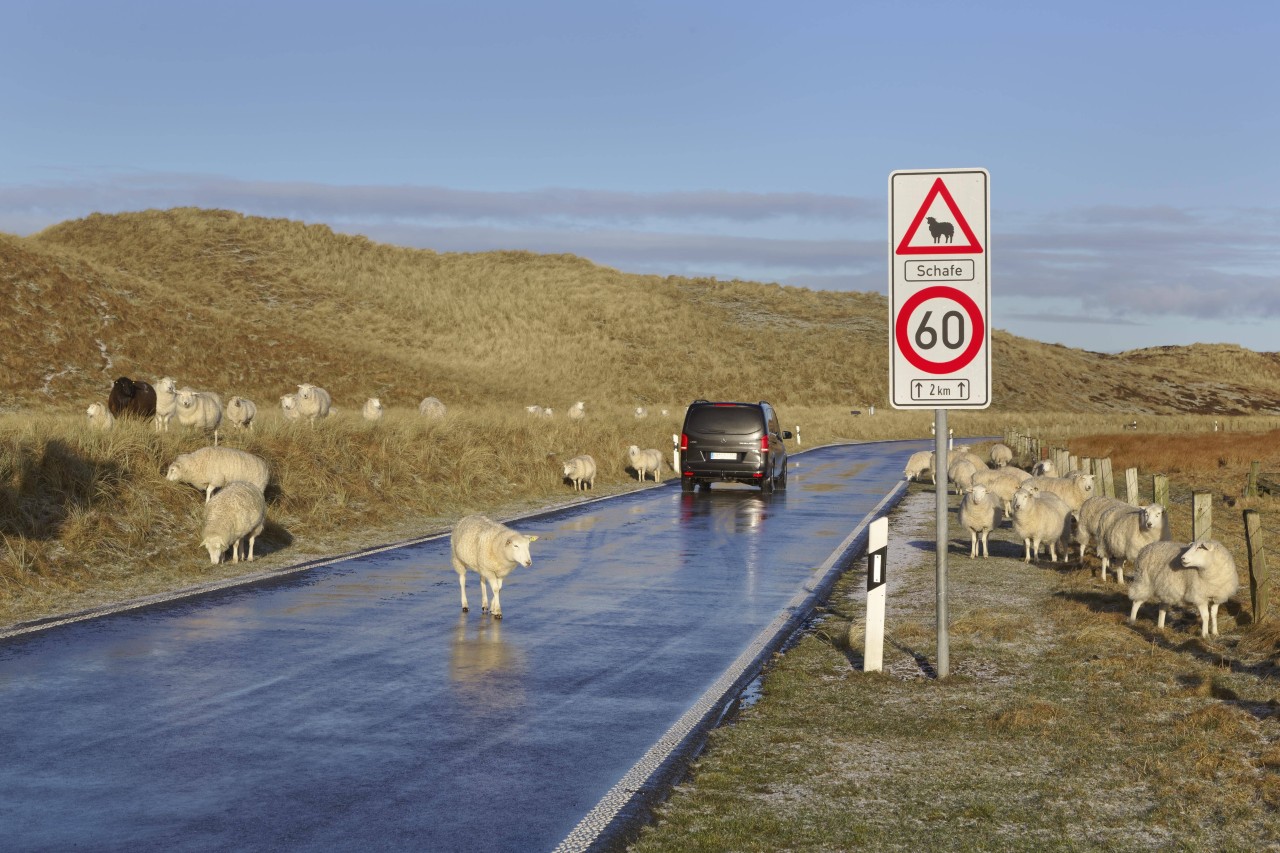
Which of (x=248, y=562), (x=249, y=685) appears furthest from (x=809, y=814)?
(x=248, y=562)

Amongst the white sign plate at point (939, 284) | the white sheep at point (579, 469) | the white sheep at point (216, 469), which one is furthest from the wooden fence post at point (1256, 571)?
the white sheep at point (579, 469)

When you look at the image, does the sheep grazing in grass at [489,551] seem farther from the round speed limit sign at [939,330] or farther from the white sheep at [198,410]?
the white sheep at [198,410]

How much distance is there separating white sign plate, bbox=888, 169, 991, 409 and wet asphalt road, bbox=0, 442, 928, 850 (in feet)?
9.45

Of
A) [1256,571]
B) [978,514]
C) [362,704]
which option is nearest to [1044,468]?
[978,514]

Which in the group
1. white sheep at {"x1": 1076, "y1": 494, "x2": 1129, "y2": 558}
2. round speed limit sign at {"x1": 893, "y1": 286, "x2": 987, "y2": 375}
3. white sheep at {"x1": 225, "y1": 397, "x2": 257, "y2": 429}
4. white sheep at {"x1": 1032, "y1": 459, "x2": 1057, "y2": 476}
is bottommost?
white sheep at {"x1": 1032, "y1": 459, "x2": 1057, "y2": 476}

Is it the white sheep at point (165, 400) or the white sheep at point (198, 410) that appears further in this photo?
the white sheep at point (165, 400)

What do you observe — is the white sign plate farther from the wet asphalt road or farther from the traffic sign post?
the wet asphalt road

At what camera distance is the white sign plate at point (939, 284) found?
31.0 feet

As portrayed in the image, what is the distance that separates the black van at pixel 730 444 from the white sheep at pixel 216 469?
11904 millimetres

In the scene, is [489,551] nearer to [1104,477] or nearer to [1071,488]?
[1071,488]

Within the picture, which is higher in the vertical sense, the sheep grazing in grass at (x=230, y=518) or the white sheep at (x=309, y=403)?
the white sheep at (x=309, y=403)

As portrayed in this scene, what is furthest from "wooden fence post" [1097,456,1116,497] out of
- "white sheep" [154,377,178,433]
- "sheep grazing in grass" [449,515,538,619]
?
"white sheep" [154,377,178,433]

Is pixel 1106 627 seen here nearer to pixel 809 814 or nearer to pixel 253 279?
pixel 809 814

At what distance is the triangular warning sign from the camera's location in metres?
9.50
